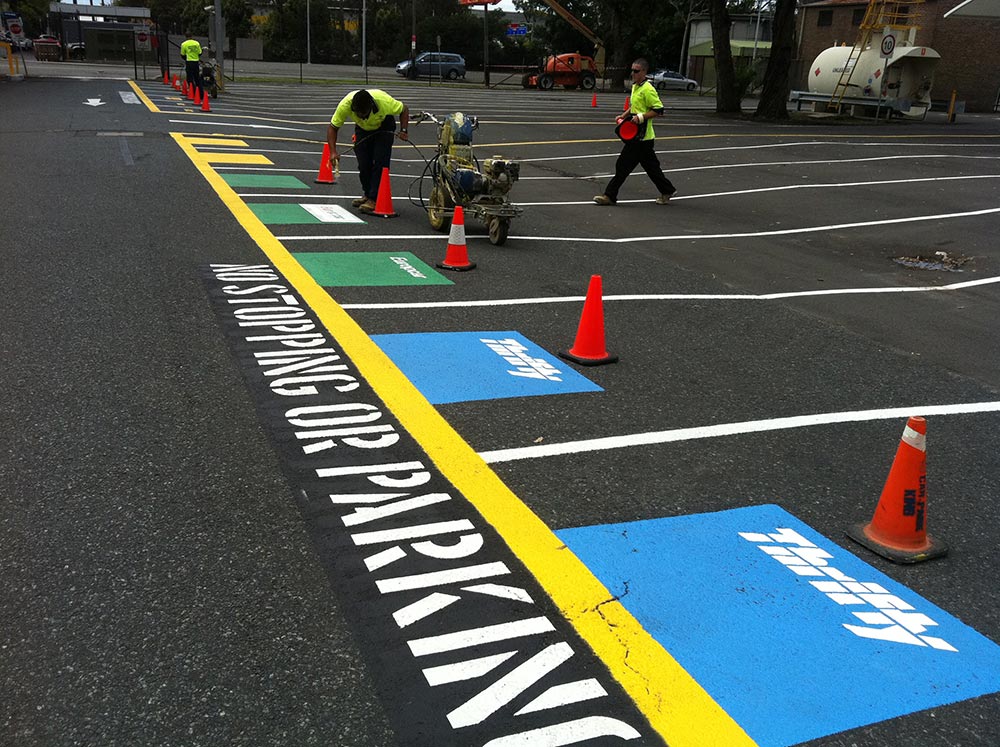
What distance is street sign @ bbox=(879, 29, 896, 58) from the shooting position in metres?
30.4

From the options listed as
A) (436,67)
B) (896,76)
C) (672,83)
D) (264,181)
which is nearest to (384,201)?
(264,181)

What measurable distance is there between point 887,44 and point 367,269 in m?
28.4

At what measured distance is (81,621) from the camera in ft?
10.2

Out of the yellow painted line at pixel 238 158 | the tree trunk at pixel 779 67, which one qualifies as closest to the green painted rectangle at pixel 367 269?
the yellow painted line at pixel 238 158

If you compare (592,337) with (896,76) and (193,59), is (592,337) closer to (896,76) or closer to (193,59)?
(193,59)

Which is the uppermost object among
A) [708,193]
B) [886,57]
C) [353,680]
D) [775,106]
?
[886,57]

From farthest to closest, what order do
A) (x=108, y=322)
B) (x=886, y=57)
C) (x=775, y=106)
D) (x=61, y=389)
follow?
(x=886, y=57) < (x=775, y=106) < (x=108, y=322) < (x=61, y=389)

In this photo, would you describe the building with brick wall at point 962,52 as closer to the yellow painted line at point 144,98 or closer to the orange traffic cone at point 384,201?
the yellow painted line at point 144,98

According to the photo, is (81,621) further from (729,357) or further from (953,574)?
(729,357)

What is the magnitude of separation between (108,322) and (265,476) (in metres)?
2.85

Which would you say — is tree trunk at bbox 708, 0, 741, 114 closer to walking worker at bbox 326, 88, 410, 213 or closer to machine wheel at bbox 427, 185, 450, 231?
walking worker at bbox 326, 88, 410, 213

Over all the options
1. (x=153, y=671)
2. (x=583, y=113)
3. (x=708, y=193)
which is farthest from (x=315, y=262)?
(x=583, y=113)

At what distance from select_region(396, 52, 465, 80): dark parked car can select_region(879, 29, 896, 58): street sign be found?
94.2 ft

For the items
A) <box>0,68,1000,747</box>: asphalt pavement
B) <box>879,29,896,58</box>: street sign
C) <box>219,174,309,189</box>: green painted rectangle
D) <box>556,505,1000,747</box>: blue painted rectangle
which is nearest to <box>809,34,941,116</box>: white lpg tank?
<box>879,29,896,58</box>: street sign
